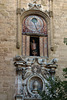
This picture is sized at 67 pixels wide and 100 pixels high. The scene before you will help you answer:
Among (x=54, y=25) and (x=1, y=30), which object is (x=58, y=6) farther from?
(x=1, y=30)

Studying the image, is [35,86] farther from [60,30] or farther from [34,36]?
[60,30]

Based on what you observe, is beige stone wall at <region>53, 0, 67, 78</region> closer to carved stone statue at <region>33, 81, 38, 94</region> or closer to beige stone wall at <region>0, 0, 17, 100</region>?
carved stone statue at <region>33, 81, 38, 94</region>

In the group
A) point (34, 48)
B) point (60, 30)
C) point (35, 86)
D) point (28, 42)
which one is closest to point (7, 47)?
point (28, 42)

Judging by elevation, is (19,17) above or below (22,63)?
above

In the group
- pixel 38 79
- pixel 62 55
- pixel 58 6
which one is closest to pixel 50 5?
pixel 58 6

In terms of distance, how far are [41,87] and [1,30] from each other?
359cm

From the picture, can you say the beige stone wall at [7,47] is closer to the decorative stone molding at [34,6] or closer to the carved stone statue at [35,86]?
the decorative stone molding at [34,6]

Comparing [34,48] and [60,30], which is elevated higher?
[60,30]

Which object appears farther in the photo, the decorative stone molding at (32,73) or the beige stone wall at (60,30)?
the beige stone wall at (60,30)

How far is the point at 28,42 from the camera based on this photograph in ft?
48.1

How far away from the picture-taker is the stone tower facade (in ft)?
45.1

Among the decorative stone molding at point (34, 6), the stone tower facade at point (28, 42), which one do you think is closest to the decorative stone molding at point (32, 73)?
the stone tower facade at point (28, 42)

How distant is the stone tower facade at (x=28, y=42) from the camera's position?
13758 millimetres

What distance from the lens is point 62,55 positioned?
1460 centimetres
